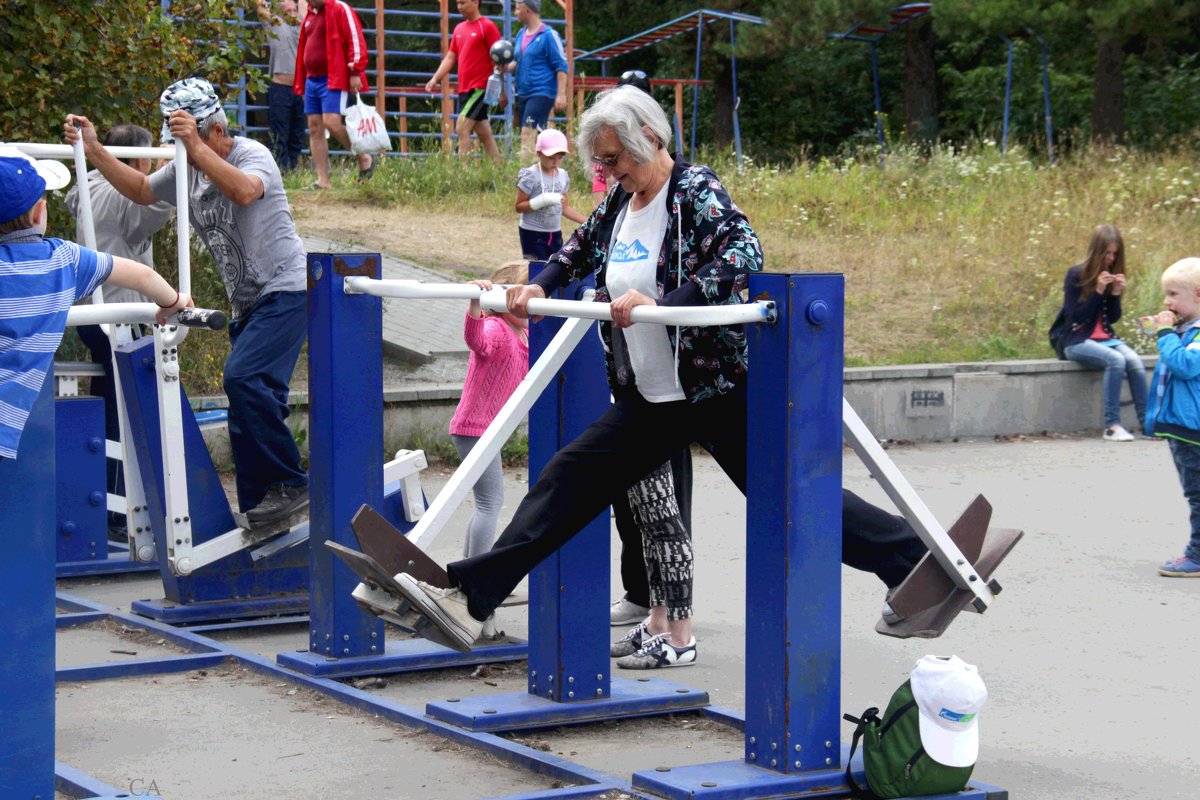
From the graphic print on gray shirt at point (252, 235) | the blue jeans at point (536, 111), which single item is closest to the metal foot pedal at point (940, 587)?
the graphic print on gray shirt at point (252, 235)

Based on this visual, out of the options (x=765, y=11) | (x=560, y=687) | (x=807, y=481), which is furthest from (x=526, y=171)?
(x=765, y=11)

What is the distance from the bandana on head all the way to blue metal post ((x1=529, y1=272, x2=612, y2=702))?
6.07 feet

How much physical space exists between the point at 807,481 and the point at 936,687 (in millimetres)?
552

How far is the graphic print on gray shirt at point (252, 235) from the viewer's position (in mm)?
5496

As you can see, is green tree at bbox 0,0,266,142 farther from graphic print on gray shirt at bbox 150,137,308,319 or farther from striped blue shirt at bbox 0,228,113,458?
striped blue shirt at bbox 0,228,113,458

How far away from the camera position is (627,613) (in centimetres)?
555

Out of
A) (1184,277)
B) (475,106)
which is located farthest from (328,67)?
(1184,277)

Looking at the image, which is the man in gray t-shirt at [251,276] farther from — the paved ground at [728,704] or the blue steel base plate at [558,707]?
the blue steel base plate at [558,707]

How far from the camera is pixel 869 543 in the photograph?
3.78 meters

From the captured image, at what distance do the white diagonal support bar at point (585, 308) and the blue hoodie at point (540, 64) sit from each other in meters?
9.58

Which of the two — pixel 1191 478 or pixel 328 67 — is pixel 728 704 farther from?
pixel 328 67

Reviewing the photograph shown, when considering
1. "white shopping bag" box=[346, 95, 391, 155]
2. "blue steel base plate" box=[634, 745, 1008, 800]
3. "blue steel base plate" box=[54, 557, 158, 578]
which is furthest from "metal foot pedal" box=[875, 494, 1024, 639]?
"white shopping bag" box=[346, 95, 391, 155]

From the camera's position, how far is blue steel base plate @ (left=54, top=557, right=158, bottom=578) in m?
6.26

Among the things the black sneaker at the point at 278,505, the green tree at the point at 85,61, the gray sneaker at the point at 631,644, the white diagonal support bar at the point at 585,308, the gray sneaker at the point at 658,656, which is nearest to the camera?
the white diagonal support bar at the point at 585,308
